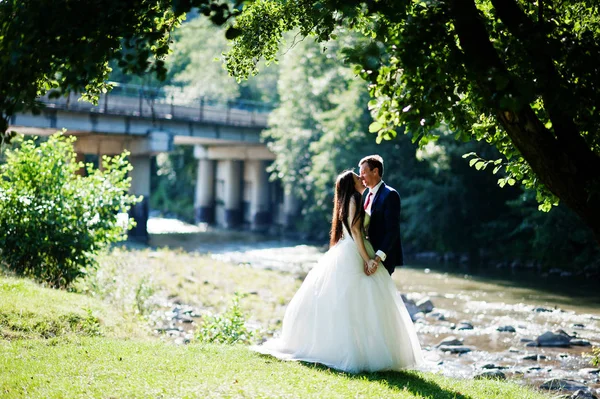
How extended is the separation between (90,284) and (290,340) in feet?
24.9

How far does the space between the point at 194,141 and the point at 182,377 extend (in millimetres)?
47669

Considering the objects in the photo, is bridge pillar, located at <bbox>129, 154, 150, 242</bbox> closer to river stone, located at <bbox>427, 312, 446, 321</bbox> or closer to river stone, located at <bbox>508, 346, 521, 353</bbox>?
river stone, located at <bbox>427, 312, 446, 321</bbox>

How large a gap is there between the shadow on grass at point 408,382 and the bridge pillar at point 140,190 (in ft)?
117

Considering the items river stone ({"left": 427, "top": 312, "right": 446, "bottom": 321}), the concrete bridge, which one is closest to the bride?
river stone ({"left": 427, "top": 312, "right": 446, "bottom": 321})

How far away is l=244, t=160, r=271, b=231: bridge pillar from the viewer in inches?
2267

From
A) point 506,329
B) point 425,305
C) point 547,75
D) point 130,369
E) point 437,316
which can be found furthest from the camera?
point 425,305

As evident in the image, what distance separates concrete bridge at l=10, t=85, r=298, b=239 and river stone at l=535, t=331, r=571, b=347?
1824cm

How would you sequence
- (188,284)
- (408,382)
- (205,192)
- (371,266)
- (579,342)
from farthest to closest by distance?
(205,192) < (188,284) < (579,342) < (371,266) < (408,382)

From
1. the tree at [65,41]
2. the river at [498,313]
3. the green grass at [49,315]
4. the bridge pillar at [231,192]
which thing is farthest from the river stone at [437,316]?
the bridge pillar at [231,192]

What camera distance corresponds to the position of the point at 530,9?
8.40 m

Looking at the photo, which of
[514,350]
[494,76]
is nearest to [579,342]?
[514,350]

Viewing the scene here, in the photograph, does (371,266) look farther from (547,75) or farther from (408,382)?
(547,75)

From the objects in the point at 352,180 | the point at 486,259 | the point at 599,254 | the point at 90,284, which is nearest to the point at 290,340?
the point at 352,180

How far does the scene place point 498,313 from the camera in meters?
20.4
